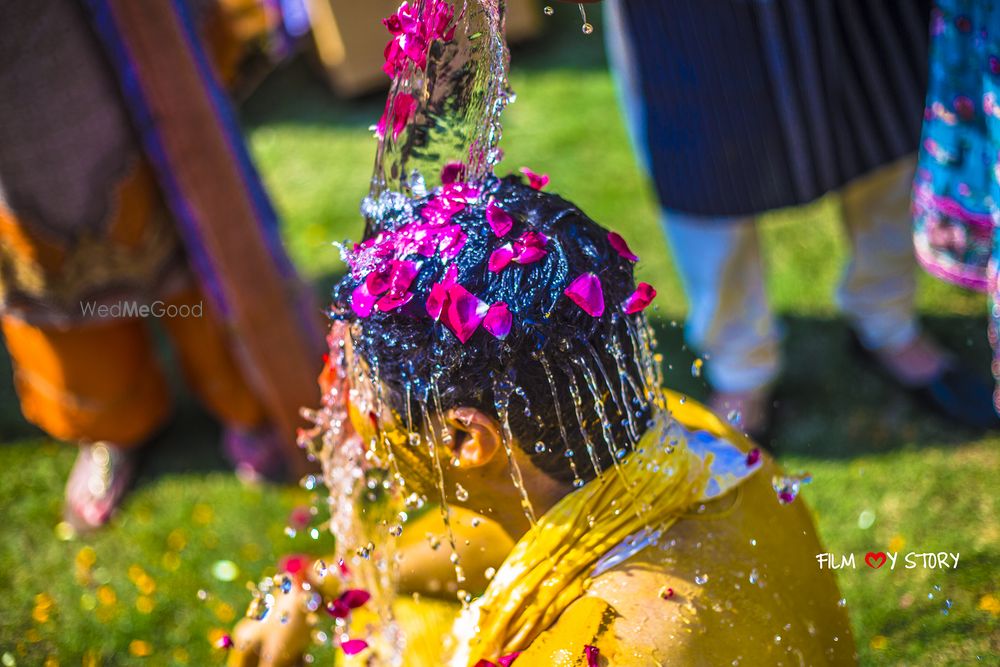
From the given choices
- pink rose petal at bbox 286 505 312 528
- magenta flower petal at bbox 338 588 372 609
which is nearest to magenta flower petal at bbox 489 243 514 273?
magenta flower petal at bbox 338 588 372 609

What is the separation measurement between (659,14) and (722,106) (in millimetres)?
306

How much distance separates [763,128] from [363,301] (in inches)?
63.3

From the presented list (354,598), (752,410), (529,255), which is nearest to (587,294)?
(529,255)

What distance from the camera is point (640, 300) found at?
153cm

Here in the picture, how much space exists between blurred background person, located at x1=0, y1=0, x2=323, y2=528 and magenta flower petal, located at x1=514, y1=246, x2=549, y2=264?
64.0 inches

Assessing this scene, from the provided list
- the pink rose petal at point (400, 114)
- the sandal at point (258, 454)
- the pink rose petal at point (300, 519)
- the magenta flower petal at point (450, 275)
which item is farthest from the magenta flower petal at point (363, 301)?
the sandal at point (258, 454)

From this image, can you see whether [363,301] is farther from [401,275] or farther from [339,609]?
[339,609]

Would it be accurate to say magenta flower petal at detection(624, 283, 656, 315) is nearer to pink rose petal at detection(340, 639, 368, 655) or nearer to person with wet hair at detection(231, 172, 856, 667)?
person with wet hair at detection(231, 172, 856, 667)

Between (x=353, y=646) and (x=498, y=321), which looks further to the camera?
(x=353, y=646)

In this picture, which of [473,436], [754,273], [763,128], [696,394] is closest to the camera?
[473,436]

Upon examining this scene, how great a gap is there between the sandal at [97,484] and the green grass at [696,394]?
61 millimetres

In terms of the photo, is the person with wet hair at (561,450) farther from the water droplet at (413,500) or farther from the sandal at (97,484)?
the sandal at (97,484)

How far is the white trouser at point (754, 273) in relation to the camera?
2.88 m

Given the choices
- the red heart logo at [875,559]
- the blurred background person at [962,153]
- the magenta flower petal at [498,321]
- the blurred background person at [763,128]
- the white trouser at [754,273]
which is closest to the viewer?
the magenta flower petal at [498,321]
